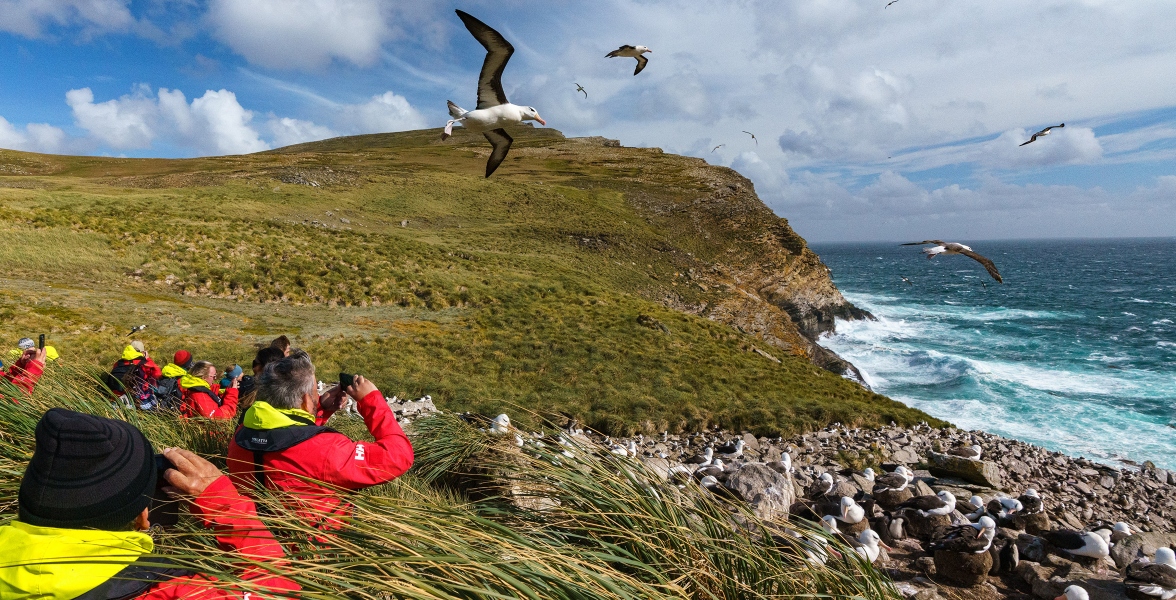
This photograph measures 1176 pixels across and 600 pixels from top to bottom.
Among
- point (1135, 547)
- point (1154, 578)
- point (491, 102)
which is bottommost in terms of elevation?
point (1135, 547)

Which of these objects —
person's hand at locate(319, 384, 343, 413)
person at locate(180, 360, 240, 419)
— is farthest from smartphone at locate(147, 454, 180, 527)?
person at locate(180, 360, 240, 419)

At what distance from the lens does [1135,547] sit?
5.39 meters

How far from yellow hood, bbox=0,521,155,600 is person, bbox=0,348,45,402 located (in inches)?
155

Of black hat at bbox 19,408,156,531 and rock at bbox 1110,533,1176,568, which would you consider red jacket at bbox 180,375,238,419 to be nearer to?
black hat at bbox 19,408,156,531

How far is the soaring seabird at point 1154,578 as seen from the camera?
14.3 feet

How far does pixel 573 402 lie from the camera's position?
15031 mm

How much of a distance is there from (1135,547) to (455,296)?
2364 centimetres

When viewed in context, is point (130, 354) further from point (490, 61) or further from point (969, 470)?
point (969, 470)

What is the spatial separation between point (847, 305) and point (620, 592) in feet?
179

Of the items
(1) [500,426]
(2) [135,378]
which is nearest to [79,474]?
(1) [500,426]

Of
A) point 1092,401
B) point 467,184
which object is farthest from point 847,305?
point 467,184

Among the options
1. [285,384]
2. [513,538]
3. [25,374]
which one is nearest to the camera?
[513,538]

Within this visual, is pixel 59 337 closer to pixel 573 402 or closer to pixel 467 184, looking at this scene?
pixel 573 402

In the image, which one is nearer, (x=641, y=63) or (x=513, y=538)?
(x=513, y=538)
